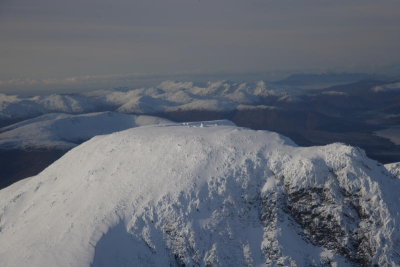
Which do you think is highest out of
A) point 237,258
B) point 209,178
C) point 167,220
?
point 209,178

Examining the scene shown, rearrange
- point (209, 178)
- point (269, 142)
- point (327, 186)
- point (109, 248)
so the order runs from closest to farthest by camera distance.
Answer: point (109, 248)
point (327, 186)
point (209, 178)
point (269, 142)

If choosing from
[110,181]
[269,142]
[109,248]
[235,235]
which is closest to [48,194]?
[110,181]

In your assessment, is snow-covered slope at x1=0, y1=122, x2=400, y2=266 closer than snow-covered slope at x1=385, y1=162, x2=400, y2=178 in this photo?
Yes

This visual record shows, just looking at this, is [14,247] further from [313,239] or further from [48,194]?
[313,239]

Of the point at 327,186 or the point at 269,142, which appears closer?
the point at 327,186

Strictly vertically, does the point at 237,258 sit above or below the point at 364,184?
below

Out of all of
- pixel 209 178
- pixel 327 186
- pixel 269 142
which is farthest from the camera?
pixel 269 142

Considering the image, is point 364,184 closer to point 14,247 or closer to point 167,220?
point 167,220

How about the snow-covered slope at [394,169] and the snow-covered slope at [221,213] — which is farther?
the snow-covered slope at [394,169]
